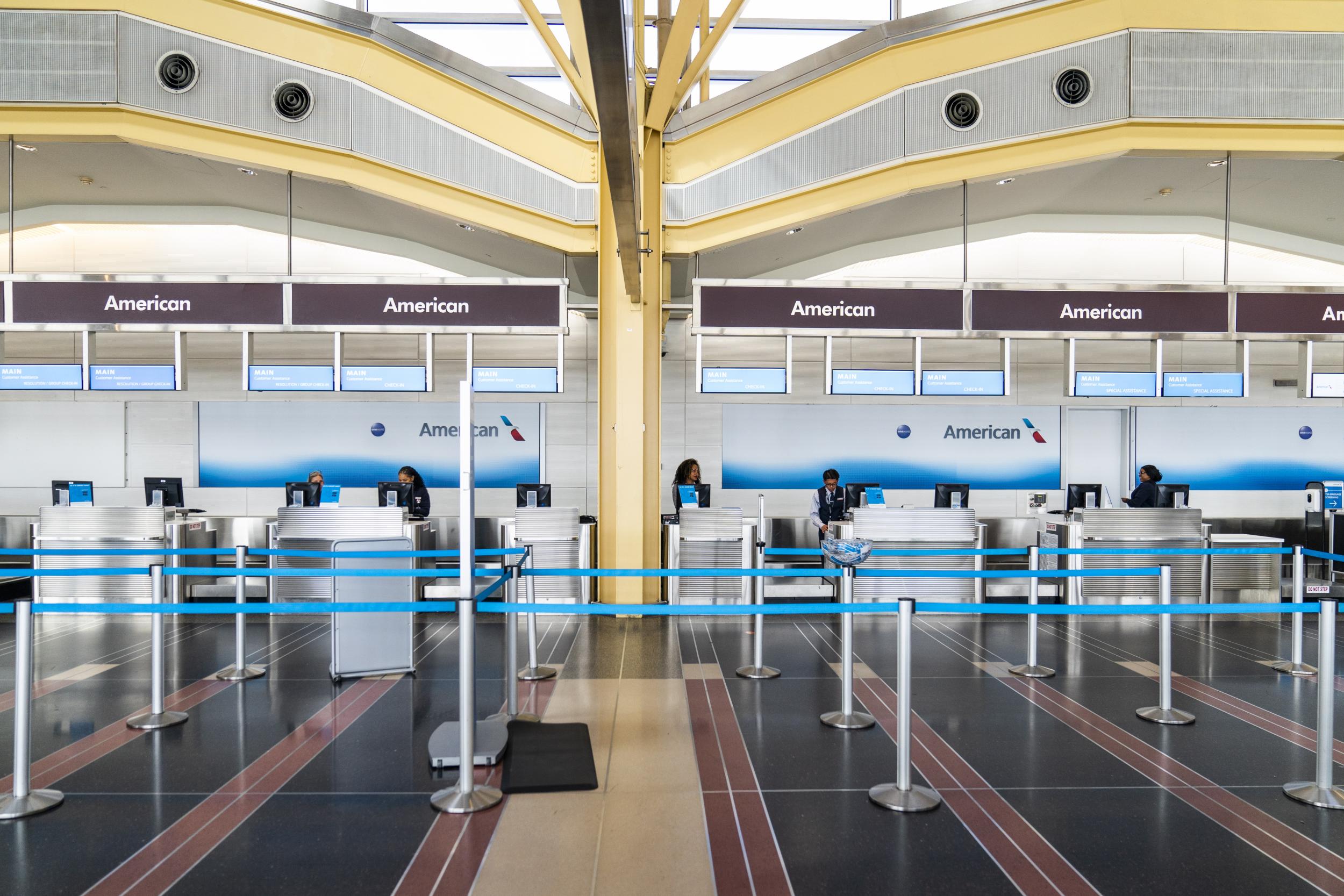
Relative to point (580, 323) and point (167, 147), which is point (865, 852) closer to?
point (167, 147)

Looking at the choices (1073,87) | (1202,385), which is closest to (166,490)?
(1073,87)

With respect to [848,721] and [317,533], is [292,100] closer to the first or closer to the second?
[317,533]

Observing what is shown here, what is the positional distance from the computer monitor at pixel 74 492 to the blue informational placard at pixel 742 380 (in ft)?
23.3

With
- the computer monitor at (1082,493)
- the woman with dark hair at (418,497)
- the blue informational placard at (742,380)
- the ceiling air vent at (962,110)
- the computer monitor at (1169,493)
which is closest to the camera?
the ceiling air vent at (962,110)

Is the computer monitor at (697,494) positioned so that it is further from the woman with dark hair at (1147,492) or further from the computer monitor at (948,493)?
the woman with dark hair at (1147,492)

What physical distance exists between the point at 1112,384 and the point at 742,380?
3.60 metres

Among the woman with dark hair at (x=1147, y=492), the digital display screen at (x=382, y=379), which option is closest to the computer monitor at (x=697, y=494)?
the digital display screen at (x=382, y=379)

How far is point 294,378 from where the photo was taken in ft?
25.0

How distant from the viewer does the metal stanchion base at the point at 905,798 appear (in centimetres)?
361

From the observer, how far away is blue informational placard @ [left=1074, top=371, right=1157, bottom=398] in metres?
7.66

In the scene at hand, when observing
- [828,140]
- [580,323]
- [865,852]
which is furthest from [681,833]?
[580,323]

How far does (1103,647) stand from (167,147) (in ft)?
28.3

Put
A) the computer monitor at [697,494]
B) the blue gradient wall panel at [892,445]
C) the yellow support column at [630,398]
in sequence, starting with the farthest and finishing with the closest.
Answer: the blue gradient wall panel at [892,445] < the computer monitor at [697,494] < the yellow support column at [630,398]

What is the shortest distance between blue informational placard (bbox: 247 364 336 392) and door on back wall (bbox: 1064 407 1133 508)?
10.0m
